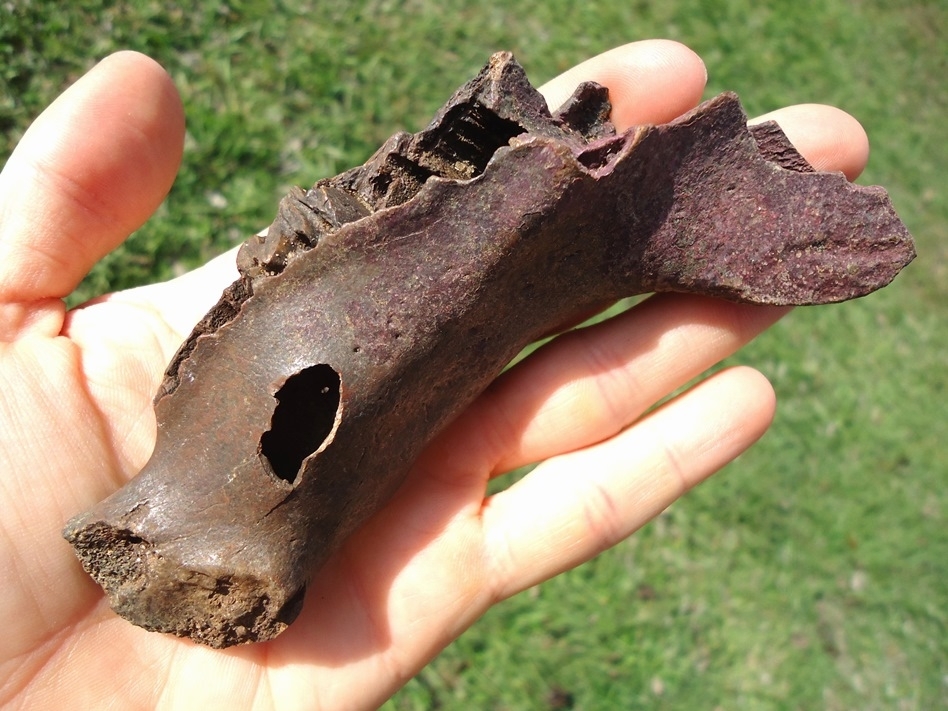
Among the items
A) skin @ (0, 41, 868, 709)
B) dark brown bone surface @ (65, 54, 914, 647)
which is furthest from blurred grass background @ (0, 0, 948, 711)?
dark brown bone surface @ (65, 54, 914, 647)

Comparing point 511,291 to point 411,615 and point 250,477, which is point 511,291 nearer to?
point 250,477

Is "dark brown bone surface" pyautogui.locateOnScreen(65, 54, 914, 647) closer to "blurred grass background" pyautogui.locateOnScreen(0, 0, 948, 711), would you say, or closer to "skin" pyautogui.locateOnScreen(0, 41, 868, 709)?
"skin" pyautogui.locateOnScreen(0, 41, 868, 709)

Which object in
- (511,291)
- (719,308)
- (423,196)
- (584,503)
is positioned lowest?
(584,503)

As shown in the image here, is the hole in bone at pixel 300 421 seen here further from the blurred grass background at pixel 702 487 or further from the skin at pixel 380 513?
the blurred grass background at pixel 702 487

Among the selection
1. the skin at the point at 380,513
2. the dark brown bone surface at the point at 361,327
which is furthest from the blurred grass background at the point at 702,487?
the dark brown bone surface at the point at 361,327

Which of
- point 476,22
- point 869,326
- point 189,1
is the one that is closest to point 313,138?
point 189,1

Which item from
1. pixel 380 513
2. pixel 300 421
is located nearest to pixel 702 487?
pixel 380 513

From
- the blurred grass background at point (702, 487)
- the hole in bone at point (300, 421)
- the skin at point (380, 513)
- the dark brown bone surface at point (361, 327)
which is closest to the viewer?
the dark brown bone surface at point (361, 327)

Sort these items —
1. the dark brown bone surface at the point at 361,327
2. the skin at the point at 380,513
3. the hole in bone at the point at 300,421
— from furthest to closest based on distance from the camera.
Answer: the skin at the point at 380,513 < the hole in bone at the point at 300,421 < the dark brown bone surface at the point at 361,327
